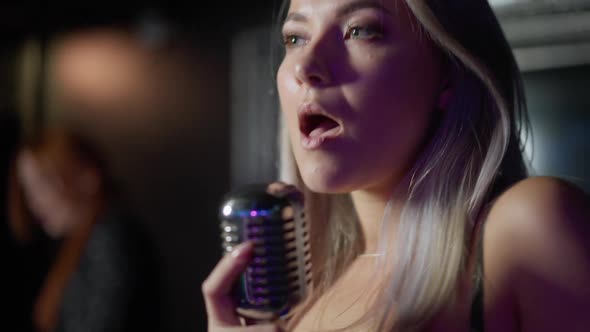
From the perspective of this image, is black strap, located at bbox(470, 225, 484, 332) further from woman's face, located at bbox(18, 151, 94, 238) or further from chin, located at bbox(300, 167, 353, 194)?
woman's face, located at bbox(18, 151, 94, 238)

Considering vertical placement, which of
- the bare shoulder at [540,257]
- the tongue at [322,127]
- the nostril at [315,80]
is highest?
the nostril at [315,80]

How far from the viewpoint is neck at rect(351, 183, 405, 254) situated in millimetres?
821

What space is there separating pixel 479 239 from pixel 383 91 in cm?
20

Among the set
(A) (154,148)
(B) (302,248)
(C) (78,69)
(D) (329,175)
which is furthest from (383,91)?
(C) (78,69)

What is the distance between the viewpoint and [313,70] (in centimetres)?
75

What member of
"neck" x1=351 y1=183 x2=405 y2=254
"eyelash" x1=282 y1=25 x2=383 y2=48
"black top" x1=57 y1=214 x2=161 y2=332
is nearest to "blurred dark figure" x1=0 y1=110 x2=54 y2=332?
"black top" x1=57 y1=214 x2=161 y2=332

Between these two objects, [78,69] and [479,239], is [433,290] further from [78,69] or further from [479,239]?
[78,69]

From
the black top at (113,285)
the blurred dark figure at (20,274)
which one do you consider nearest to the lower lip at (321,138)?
the black top at (113,285)

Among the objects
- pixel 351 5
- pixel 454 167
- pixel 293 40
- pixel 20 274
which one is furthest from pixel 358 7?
pixel 20 274

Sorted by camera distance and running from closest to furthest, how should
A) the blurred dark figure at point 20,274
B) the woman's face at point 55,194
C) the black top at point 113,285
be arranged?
1. the black top at point 113,285
2. the woman's face at point 55,194
3. the blurred dark figure at point 20,274

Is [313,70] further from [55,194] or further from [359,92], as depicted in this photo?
[55,194]

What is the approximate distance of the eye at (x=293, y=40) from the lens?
85 cm

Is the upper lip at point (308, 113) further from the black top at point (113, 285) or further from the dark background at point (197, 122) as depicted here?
the black top at point (113, 285)

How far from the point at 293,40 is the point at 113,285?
2.97 feet
